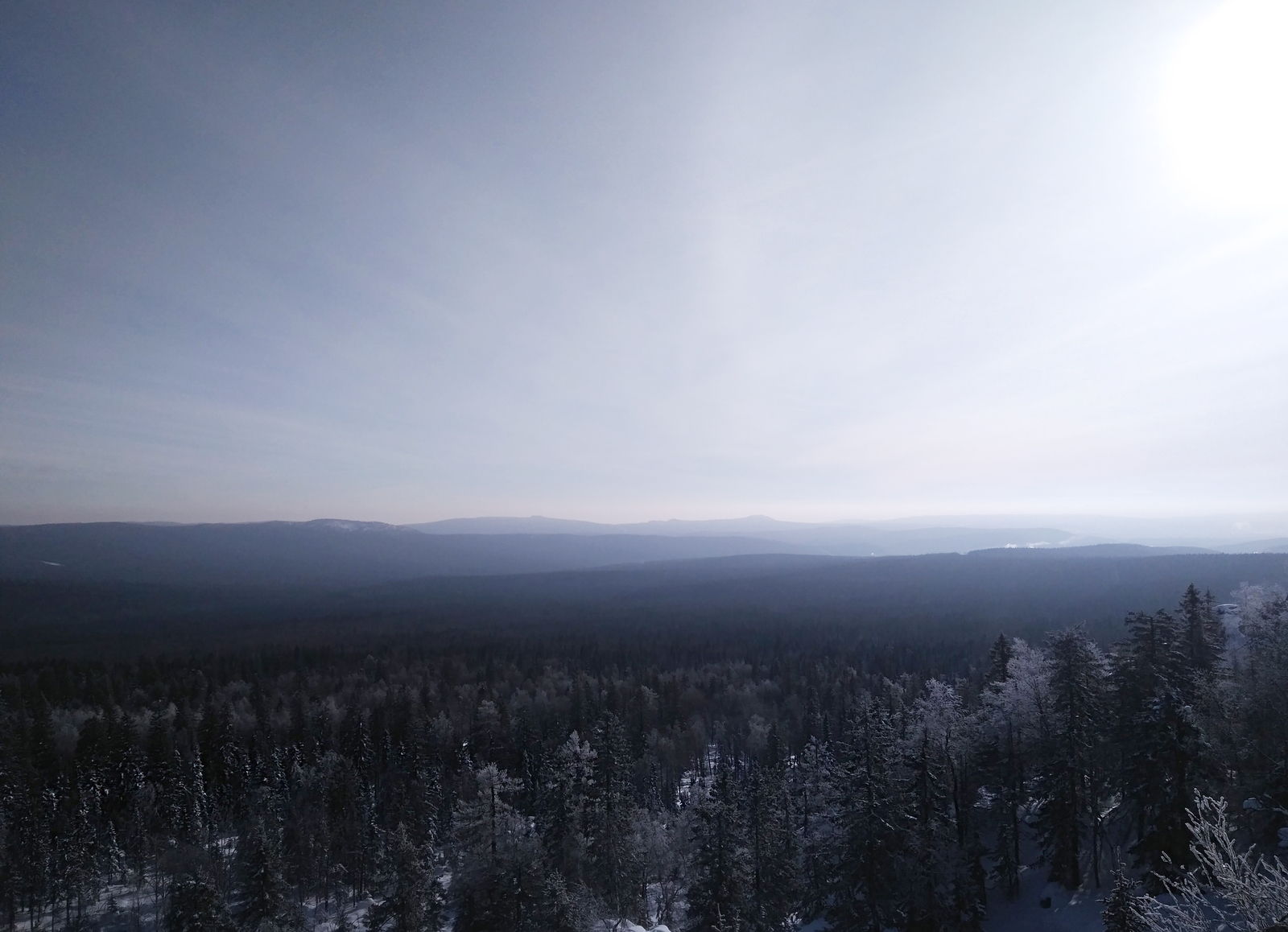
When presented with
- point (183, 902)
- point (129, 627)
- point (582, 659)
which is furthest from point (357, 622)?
point (183, 902)

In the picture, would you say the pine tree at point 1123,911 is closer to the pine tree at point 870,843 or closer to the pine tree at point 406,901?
the pine tree at point 870,843

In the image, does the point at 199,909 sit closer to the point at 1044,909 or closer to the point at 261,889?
the point at 261,889

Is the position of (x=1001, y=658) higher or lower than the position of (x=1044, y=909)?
higher

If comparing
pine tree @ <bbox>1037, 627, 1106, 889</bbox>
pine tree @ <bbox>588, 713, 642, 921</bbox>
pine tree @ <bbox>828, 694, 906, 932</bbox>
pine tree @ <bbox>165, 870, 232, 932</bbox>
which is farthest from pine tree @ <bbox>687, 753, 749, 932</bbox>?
pine tree @ <bbox>165, 870, 232, 932</bbox>

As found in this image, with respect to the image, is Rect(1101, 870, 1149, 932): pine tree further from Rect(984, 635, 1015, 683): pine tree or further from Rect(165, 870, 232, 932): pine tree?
Rect(165, 870, 232, 932): pine tree

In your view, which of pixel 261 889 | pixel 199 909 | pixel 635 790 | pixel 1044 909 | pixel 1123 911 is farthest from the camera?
pixel 635 790

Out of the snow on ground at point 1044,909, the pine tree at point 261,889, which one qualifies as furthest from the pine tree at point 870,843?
the pine tree at point 261,889

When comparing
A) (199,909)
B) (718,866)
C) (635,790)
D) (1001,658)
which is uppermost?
(1001,658)

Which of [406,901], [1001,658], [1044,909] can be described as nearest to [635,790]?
[406,901]
